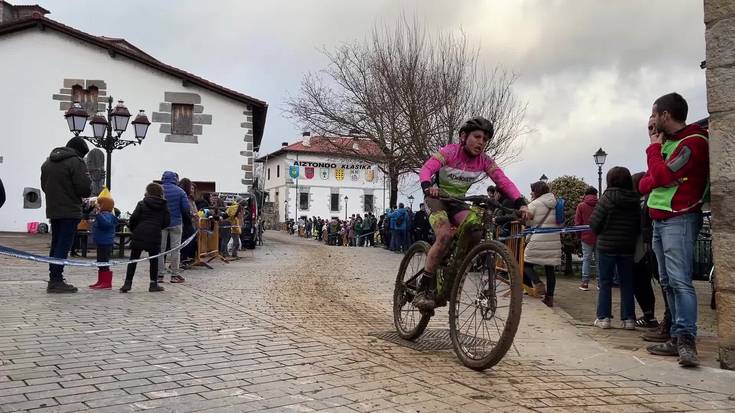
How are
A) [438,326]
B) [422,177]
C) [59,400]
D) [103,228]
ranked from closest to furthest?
[59,400]
[422,177]
[438,326]
[103,228]

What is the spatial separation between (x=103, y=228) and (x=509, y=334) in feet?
22.4

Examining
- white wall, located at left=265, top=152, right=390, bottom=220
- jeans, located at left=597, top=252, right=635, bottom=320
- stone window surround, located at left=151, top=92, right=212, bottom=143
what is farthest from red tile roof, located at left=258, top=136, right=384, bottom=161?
white wall, located at left=265, top=152, right=390, bottom=220

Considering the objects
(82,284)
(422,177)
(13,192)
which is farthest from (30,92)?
(422,177)

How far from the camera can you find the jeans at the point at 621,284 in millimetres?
6164

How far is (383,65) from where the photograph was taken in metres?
24.5

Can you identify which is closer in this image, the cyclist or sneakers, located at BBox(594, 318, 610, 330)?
the cyclist

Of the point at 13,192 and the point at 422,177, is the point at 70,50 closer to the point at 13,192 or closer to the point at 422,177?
the point at 13,192

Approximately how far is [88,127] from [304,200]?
41914 mm

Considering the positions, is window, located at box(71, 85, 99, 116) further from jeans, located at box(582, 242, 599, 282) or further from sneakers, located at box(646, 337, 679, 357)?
sneakers, located at box(646, 337, 679, 357)

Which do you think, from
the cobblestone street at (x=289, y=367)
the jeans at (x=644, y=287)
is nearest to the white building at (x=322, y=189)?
the jeans at (x=644, y=287)

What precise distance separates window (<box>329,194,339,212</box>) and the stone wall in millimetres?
61207

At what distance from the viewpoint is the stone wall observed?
13.7 feet

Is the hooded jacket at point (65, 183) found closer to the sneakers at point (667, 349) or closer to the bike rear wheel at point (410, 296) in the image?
the bike rear wheel at point (410, 296)

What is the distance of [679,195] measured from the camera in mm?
4473
